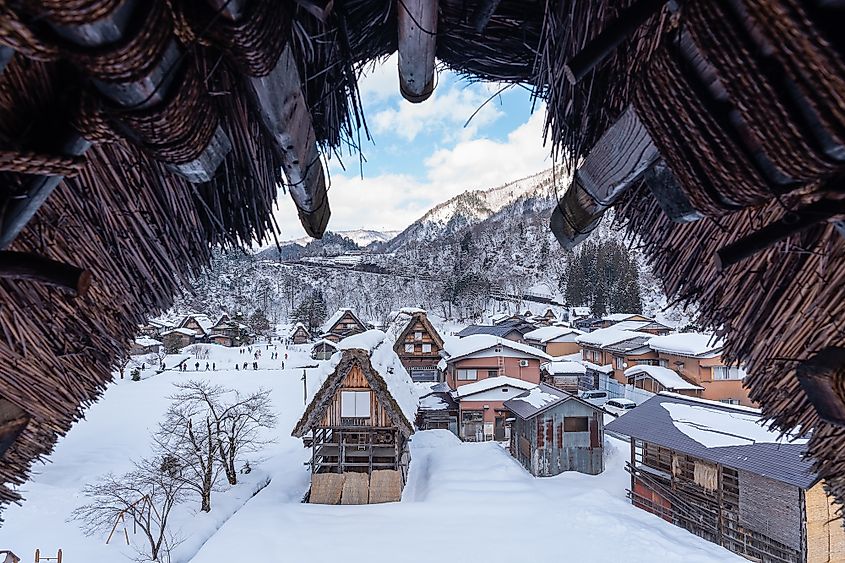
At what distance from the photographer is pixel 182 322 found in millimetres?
46344

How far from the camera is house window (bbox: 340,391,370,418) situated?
12133mm

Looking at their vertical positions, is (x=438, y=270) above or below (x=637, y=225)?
above

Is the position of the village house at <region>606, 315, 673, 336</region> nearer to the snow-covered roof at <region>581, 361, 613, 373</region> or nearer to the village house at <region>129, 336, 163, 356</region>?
the snow-covered roof at <region>581, 361, 613, 373</region>

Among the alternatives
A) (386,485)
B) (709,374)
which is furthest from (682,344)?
(386,485)

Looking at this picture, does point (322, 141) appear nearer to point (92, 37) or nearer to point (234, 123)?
point (234, 123)

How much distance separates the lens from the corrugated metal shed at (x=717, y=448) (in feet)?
32.6

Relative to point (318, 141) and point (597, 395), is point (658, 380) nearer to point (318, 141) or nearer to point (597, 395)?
point (597, 395)

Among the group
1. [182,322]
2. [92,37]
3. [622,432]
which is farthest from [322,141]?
[182,322]

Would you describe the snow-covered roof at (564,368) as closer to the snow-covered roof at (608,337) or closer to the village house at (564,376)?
the village house at (564,376)

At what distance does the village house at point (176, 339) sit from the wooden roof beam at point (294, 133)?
1806 inches

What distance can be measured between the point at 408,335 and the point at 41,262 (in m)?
25.4

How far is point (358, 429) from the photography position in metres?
12.2

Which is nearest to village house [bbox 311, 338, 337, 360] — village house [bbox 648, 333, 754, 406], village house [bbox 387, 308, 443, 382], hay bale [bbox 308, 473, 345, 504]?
village house [bbox 387, 308, 443, 382]

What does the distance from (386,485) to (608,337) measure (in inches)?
798
